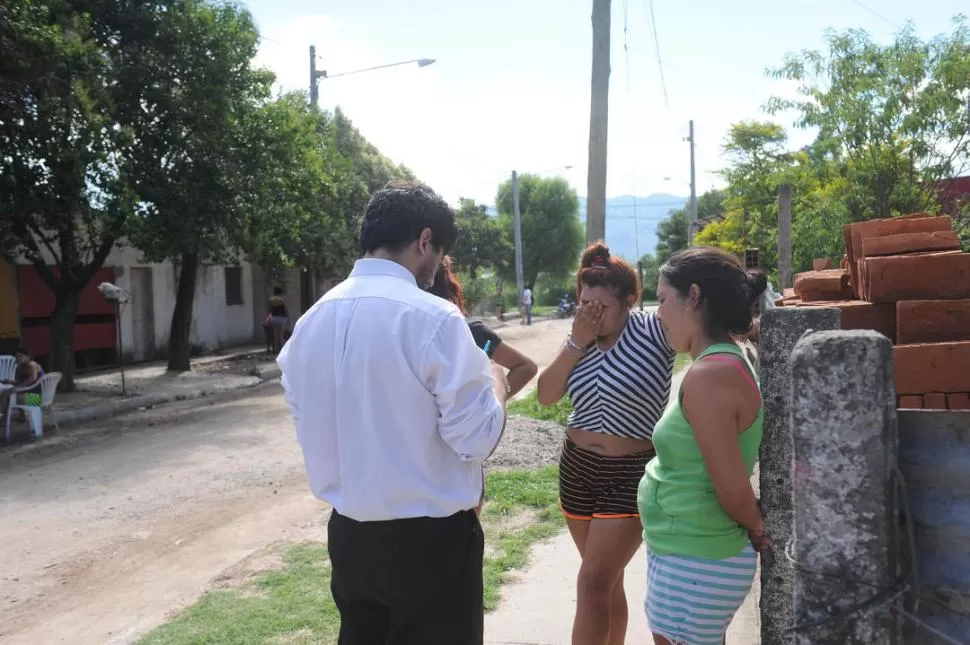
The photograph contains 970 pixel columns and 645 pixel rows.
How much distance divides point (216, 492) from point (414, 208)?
21.7 ft

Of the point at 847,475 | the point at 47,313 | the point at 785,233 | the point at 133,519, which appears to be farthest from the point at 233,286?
the point at 847,475

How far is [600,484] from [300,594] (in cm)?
248

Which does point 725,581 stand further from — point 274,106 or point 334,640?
point 274,106

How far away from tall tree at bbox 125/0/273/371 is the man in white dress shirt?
12.3 meters

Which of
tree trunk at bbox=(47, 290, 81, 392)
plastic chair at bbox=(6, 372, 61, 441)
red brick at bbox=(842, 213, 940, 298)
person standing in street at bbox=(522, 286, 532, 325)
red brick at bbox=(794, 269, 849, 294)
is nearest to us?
red brick at bbox=(842, 213, 940, 298)

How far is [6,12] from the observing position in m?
10.8

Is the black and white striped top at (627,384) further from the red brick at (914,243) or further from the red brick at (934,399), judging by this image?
the red brick at (914,243)

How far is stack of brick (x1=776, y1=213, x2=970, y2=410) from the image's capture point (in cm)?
343

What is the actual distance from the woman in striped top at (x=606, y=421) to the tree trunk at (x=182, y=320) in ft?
50.7

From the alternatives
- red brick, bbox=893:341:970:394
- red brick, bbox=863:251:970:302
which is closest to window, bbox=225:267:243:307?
red brick, bbox=863:251:970:302

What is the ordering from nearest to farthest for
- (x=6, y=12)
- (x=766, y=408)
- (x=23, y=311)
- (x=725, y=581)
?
1. (x=725, y=581)
2. (x=766, y=408)
3. (x=6, y=12)
4. (x=23, y=311)

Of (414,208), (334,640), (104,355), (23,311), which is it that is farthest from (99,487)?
(104,355)

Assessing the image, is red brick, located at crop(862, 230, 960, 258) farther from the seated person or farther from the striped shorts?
the seated person

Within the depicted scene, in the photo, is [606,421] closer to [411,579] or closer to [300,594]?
[411,579]
